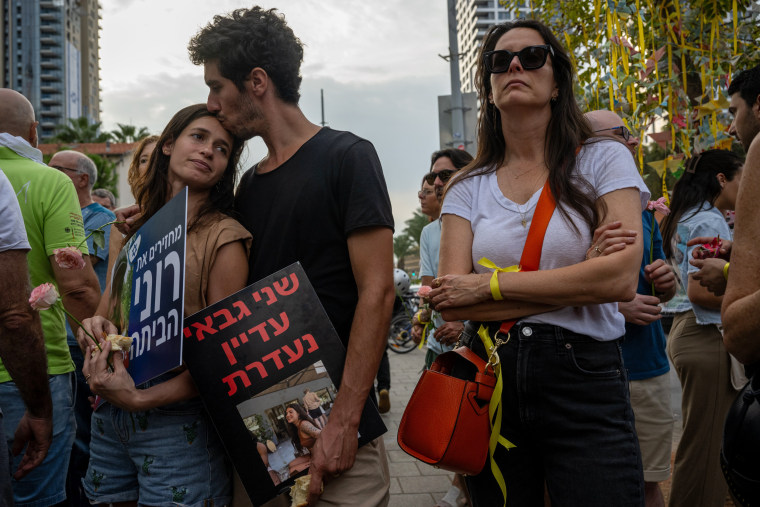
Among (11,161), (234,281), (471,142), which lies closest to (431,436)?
(234,281)

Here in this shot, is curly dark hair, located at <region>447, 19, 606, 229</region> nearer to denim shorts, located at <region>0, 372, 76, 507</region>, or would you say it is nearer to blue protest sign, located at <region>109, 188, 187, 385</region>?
blue protest sign, located at <region>109, 188, 187, 385</region>

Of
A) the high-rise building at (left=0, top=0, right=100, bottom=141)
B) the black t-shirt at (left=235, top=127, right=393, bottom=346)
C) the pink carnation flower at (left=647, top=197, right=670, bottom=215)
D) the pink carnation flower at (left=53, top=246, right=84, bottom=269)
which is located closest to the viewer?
the black t-shirt at (left=235, top=127, right=393, bottom=346)

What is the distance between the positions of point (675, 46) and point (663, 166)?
80 centimetres

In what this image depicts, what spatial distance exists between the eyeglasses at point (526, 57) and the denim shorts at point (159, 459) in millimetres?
1523

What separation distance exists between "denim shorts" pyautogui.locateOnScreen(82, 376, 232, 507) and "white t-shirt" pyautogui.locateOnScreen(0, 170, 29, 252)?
619mm

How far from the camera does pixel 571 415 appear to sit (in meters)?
1.75

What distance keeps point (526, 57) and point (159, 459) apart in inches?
70.1

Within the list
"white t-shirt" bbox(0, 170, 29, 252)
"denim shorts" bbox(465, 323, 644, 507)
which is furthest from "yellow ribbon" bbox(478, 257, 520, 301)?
"white t-shirt" bbox(0, 170, 29, 252)

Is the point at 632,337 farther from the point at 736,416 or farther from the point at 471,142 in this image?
the point at 471,142

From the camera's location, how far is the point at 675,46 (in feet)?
13.0

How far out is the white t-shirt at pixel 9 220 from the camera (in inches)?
74.4

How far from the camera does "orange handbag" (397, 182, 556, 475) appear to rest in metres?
1.75

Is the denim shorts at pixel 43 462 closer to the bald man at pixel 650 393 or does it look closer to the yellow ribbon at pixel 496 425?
the yellow ribbon at pixel 496 425

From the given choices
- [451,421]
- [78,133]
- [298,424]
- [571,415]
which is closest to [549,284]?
[571,415]
